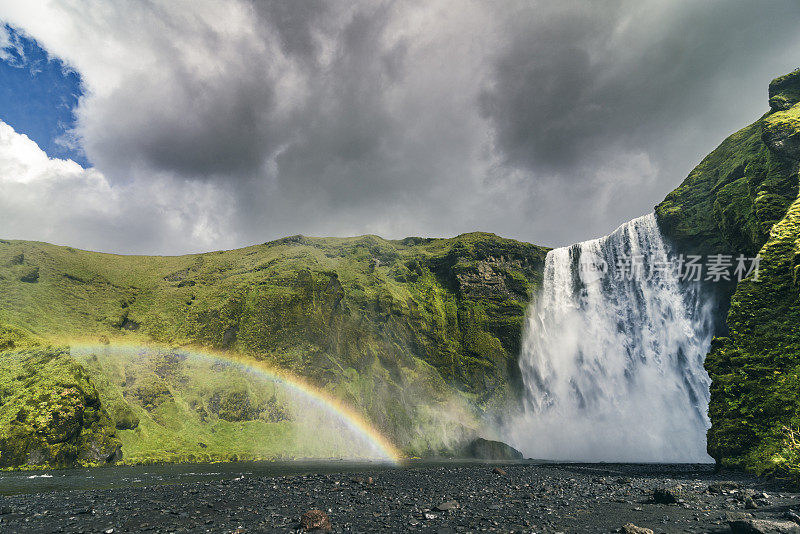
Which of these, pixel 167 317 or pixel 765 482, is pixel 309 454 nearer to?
pixel 167 317

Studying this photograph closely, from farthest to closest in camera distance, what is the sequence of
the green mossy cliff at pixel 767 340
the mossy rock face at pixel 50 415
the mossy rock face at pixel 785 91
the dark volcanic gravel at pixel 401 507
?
the mossy rock face at pixel 785 91 < the mossy rock face at pixel 50 415 < the green mossy cliff at pixel 767 340 < the dark volcanic gravel at pixel 401 507

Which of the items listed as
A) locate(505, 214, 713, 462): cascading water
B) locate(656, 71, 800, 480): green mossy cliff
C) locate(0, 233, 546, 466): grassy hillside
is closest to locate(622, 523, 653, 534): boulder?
locate(656, 71, 800, 480): green mossy cliff

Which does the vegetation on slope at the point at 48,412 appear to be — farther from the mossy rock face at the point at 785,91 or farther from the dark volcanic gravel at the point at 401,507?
the mossy rock face at the point at 785,91

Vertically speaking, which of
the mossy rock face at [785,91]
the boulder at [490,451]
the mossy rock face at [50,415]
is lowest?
the boulder at [490,451]

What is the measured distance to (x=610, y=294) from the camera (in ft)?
246

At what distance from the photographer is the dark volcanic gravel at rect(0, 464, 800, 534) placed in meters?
13.5

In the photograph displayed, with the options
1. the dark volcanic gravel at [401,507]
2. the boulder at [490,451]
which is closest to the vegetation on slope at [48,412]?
the dark volcanic gravel at [401,507]

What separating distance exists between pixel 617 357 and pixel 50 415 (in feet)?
304

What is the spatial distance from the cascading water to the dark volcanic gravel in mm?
42358

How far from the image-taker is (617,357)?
7188 centimetres

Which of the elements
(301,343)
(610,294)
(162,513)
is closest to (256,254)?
(301,343)

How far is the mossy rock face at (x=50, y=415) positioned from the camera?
4100cm

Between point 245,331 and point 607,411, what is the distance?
3298 inches

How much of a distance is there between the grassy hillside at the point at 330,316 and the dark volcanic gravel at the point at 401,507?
167ft
